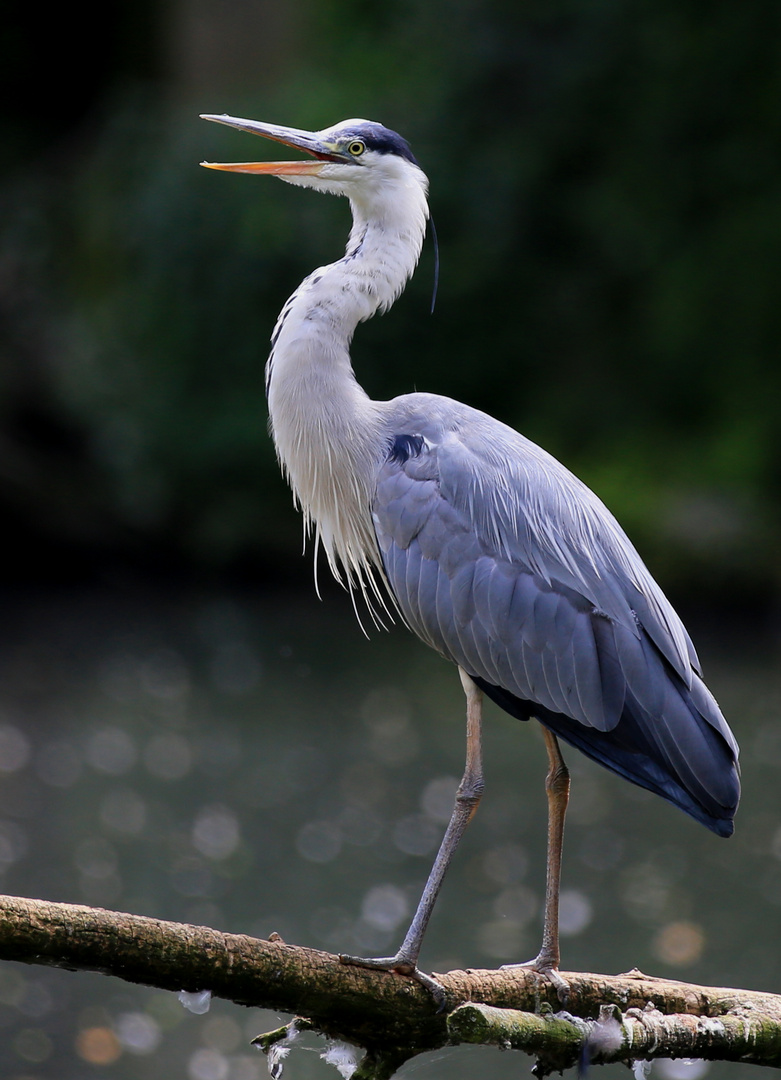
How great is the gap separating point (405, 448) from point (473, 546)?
1.30 ft

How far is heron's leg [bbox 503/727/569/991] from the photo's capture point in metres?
3.55

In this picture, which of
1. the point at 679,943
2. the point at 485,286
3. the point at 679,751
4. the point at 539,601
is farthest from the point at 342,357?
the point at 485,286

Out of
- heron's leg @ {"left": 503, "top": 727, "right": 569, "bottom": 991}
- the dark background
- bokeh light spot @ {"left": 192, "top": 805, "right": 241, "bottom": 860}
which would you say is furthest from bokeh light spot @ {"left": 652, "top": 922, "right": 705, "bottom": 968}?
heron's leg @ {"left": 503, "top": 727, "right": 569, "bottom": 991}

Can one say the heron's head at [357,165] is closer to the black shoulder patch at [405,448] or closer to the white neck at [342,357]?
the white neck at [342,357]

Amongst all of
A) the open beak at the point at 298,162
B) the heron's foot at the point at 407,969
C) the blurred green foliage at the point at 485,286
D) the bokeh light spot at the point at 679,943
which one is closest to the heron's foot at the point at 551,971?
the heron's foot at the point at 407,969

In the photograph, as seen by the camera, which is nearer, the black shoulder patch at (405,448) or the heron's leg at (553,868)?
the heron's leg at (553,868)

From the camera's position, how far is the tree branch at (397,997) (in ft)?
8.73

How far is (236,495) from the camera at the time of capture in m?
14.5

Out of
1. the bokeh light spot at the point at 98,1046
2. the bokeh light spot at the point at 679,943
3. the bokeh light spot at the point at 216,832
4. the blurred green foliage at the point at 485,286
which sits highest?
the blurred green foliage at the point at 485,286

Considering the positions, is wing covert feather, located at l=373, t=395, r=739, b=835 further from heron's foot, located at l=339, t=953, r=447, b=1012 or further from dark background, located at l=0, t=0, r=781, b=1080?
dark background, located at l=0, t=0, r=781, b=1080

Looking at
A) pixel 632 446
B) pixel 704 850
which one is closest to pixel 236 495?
pixel 632 446

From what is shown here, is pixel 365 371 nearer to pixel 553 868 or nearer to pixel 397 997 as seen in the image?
pixel 553 868

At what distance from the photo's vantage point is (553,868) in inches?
152

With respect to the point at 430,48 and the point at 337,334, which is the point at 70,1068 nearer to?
the point at 337,334
